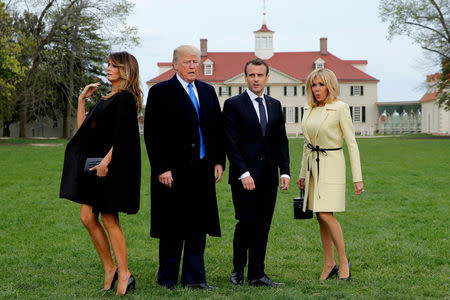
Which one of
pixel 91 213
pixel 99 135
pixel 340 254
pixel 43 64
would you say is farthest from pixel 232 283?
pixel 43 64

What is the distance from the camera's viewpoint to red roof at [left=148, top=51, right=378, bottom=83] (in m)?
69.6

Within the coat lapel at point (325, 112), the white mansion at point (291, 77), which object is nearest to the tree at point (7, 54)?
the coat lapel at point (325, 112)

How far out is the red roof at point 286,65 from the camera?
69.6 m

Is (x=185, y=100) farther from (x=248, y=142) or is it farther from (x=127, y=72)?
(x=248, y=142)

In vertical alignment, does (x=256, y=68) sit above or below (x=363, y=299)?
above

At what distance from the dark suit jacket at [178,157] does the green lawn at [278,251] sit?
2.04 ft

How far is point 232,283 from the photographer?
538cm

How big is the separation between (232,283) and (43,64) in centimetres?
3340

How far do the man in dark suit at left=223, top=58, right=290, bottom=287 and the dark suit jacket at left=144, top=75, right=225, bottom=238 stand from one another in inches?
9.1

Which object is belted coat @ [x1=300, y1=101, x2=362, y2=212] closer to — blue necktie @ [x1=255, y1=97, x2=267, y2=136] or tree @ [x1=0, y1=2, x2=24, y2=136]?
blue necktie @ [x1=255, y1=97, x2=267, y2=136]

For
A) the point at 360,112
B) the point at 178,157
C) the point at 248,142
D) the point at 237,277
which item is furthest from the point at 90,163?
the point at 360,112

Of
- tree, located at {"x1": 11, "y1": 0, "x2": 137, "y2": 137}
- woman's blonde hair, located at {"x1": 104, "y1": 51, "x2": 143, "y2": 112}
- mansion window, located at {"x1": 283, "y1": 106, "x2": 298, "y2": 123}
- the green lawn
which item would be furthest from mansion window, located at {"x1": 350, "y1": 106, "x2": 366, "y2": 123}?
woman's blonde hair, located at {"x1": 104, "y1": 51, "x2": 143, "y2": 112}

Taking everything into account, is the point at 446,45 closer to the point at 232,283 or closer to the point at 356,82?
the point at 356,82

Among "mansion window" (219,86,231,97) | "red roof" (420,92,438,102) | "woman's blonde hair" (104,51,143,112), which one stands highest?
"mansion window" (219,86,231,97)
